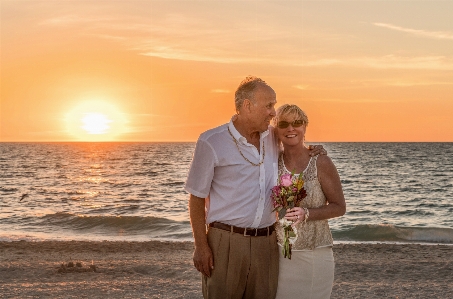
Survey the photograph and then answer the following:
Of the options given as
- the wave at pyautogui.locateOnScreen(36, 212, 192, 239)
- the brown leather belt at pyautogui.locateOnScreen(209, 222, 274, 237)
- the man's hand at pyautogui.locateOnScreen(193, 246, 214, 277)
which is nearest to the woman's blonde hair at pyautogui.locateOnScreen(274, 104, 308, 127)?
the brown leather belt at pyautogui.locateOnScreen(209, 222, 274, 237)

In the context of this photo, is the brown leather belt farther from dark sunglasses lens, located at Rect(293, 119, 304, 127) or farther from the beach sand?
the beach sand

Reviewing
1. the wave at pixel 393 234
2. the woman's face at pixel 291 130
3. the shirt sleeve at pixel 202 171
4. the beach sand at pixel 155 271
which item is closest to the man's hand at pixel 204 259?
the shirt sleeve at pixel 202 171

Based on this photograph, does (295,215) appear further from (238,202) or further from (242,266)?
(242,266)

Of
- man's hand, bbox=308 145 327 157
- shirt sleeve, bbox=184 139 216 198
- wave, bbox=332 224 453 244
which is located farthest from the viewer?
wave, bbox=332 224 453 244

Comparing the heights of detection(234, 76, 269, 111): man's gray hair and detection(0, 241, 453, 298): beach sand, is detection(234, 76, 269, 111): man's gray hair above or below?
above

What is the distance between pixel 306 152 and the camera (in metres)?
4.89

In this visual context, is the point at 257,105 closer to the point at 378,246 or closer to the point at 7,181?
the point at 378,246

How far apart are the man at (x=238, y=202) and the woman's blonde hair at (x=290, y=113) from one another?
12 centimetres

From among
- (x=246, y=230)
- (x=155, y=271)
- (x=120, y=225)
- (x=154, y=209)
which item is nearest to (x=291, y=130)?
(x=246, y=230)

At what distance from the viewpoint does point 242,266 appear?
464 cm

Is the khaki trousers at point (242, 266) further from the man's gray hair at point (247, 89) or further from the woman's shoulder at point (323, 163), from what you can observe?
the man's gray hair at point (247, 89)

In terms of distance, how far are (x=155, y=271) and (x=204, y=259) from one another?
23.5 ft

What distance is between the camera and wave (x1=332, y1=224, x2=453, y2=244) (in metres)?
19.1

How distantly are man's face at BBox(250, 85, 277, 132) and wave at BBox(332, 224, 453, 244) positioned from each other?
47.8 ft
